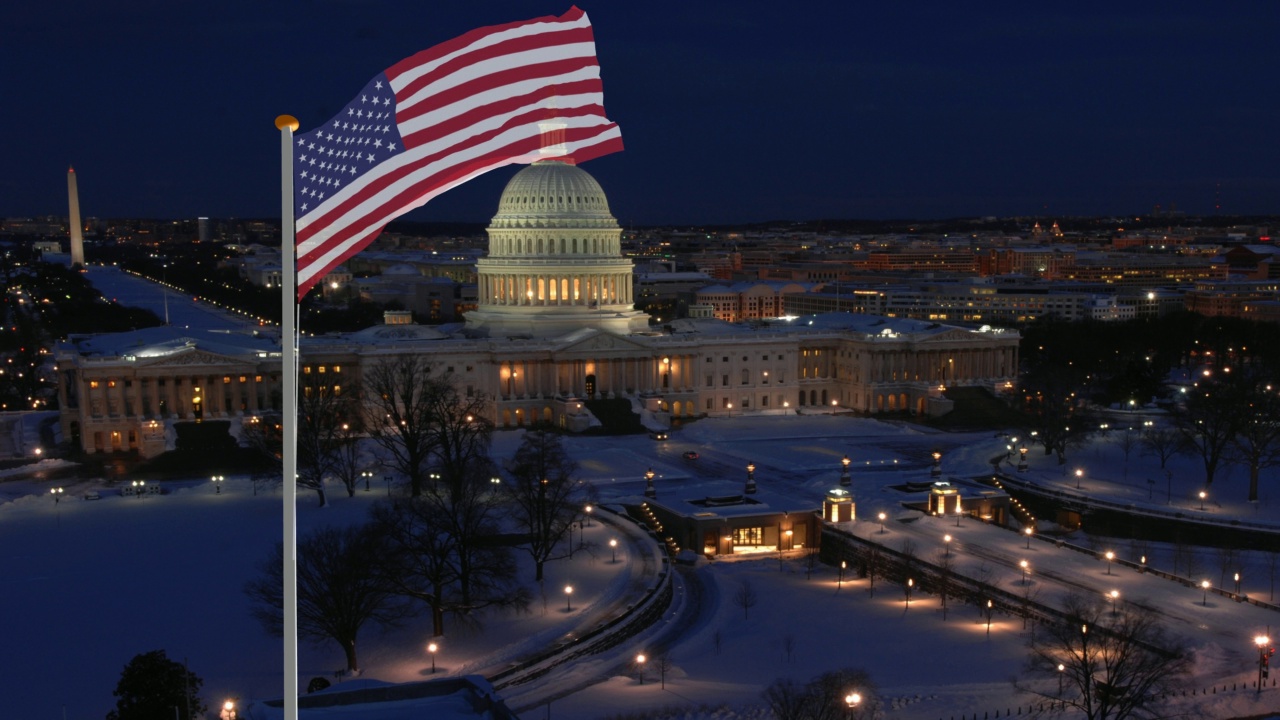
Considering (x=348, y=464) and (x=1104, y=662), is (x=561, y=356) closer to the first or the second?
(x=348, y=464)

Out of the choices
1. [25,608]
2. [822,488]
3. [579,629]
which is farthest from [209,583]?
[822,488]

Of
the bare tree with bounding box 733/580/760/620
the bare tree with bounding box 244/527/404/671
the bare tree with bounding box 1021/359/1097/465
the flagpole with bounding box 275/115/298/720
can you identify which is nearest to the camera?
the flagpole with bounding box 275/115/298/720

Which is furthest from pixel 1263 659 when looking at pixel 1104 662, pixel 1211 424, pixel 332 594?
pixel 1211 424

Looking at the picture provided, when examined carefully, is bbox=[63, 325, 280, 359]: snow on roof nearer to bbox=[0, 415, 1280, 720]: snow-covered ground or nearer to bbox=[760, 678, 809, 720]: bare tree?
bbox=[0, 415, 1280, 720]: snow-covered ground

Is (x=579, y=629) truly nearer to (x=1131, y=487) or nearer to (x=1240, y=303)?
(x=1131, y=487)

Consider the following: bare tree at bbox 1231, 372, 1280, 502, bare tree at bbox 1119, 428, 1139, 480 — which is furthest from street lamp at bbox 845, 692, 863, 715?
bare tree at bbox 1119, 428, 1139, 480

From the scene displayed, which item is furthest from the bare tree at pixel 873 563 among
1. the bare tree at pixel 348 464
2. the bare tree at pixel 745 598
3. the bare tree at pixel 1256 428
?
the bare tree at pixel 348 464

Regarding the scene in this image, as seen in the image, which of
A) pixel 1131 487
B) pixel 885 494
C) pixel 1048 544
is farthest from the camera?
pixel 1131 487
